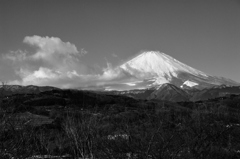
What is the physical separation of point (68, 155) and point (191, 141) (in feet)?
24.3

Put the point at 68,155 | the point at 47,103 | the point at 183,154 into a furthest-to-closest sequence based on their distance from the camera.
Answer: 1. the point at 47,103
2. the point at 68,155
3. the point at 183,154

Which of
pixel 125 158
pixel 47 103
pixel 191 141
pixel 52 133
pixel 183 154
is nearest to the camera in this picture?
pixel 125 158

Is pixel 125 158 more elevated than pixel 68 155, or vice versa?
pixel 125 158

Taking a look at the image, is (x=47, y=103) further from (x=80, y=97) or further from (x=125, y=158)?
(x=125, y=158)

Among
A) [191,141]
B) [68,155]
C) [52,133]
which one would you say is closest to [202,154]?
[191,141]

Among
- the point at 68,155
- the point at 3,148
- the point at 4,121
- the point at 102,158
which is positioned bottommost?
the point at 68,155

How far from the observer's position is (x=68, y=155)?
46.3 feet

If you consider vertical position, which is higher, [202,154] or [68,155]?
[202,154]

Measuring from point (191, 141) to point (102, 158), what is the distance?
2.77 metres

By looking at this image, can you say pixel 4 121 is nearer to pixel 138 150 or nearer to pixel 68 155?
pixel 138 150

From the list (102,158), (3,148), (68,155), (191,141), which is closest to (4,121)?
(3,148)

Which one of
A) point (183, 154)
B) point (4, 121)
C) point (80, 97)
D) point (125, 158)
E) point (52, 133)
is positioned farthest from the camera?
point (80, 97)

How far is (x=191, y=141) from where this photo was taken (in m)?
8.76

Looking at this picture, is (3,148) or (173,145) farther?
(173,145)
